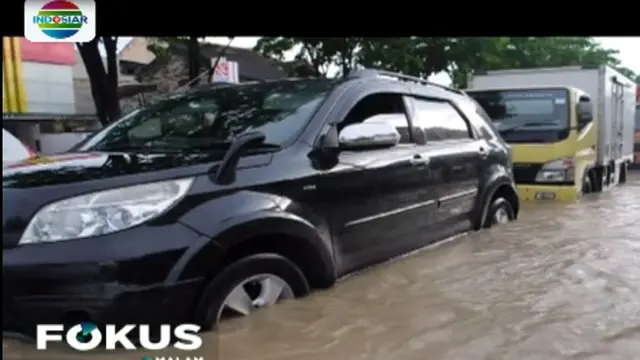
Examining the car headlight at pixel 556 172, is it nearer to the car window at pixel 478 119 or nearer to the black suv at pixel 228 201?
the car window at pixel 478 119

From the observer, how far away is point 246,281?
8.15 feet

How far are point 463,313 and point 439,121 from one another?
62.4 inches

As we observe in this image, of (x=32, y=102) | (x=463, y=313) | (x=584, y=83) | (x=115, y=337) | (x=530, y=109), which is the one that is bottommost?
(x=463, y=313)

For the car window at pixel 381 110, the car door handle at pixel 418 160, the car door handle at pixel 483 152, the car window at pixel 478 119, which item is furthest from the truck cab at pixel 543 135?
the car window at pixel 381 110

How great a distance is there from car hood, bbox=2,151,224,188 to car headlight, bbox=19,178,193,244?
0.11 meters

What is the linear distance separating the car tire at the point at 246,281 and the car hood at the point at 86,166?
0.46 metres

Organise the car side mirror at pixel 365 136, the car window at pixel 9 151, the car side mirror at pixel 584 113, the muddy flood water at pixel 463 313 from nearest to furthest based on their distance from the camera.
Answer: the muddy flood water at pixel 463 313 < the car window at pixel 9 151 < the car side mirror at pixel 365 136 < the car side mirror at pixel 584 113

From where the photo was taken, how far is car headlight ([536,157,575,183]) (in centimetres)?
734

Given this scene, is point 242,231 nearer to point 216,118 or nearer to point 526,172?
point 216,118

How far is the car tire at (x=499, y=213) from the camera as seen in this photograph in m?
4.62

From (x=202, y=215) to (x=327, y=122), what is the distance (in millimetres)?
955

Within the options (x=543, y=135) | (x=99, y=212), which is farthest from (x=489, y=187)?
(x=543, y=135)

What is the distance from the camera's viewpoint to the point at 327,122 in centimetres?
307

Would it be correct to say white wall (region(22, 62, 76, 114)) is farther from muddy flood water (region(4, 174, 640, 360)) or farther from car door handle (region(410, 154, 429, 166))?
muddy flood water (region(4, 174, 640, 360))
